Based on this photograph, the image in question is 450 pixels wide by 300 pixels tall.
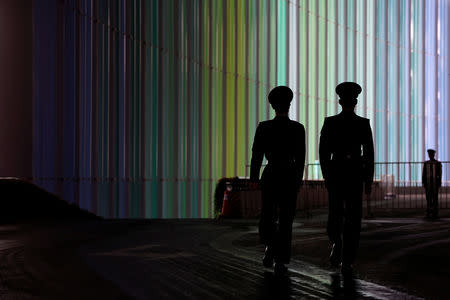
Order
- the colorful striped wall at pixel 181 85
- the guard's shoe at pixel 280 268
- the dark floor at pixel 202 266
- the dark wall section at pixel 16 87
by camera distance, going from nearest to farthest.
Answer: the dark floor at pixel 202 266, the guard's shoe at pixel 280 268, the dark wall section at pixel 16 87, the colorful striped wall at pixel 181 85

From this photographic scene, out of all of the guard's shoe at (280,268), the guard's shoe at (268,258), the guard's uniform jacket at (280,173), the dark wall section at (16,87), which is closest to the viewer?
the guard's uniform jacket at (280,173)

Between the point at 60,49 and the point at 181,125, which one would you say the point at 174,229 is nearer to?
the point at 60,49

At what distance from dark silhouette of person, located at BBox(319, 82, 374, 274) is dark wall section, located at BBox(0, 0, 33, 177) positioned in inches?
478

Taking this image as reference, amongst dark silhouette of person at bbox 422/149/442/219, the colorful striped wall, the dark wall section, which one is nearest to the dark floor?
the dark wall section

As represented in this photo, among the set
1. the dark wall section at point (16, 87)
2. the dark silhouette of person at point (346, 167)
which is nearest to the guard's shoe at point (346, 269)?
the dark silhouette of person at point (346, 167)

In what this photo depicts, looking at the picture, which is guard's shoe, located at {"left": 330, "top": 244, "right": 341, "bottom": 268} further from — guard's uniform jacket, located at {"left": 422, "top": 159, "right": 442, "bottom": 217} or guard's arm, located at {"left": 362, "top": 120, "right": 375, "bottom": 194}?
guard's uniform jacket, located at {"left": 422, "top": 159, "right": 442, "bottom": 217}

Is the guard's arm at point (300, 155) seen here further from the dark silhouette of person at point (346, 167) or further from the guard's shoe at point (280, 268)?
the guard's shoe at point (280, 268)

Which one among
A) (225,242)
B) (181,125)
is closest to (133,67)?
(181,125)

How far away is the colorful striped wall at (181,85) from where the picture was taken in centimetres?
1983

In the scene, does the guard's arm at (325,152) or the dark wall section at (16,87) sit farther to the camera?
the dark wall section at (16,87)

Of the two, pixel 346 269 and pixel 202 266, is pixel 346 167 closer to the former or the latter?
pixel 346 269

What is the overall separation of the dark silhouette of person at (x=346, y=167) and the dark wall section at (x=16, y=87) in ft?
39.8

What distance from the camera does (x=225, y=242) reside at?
10938 mm

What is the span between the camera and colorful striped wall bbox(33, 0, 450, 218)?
19828 millimetres
